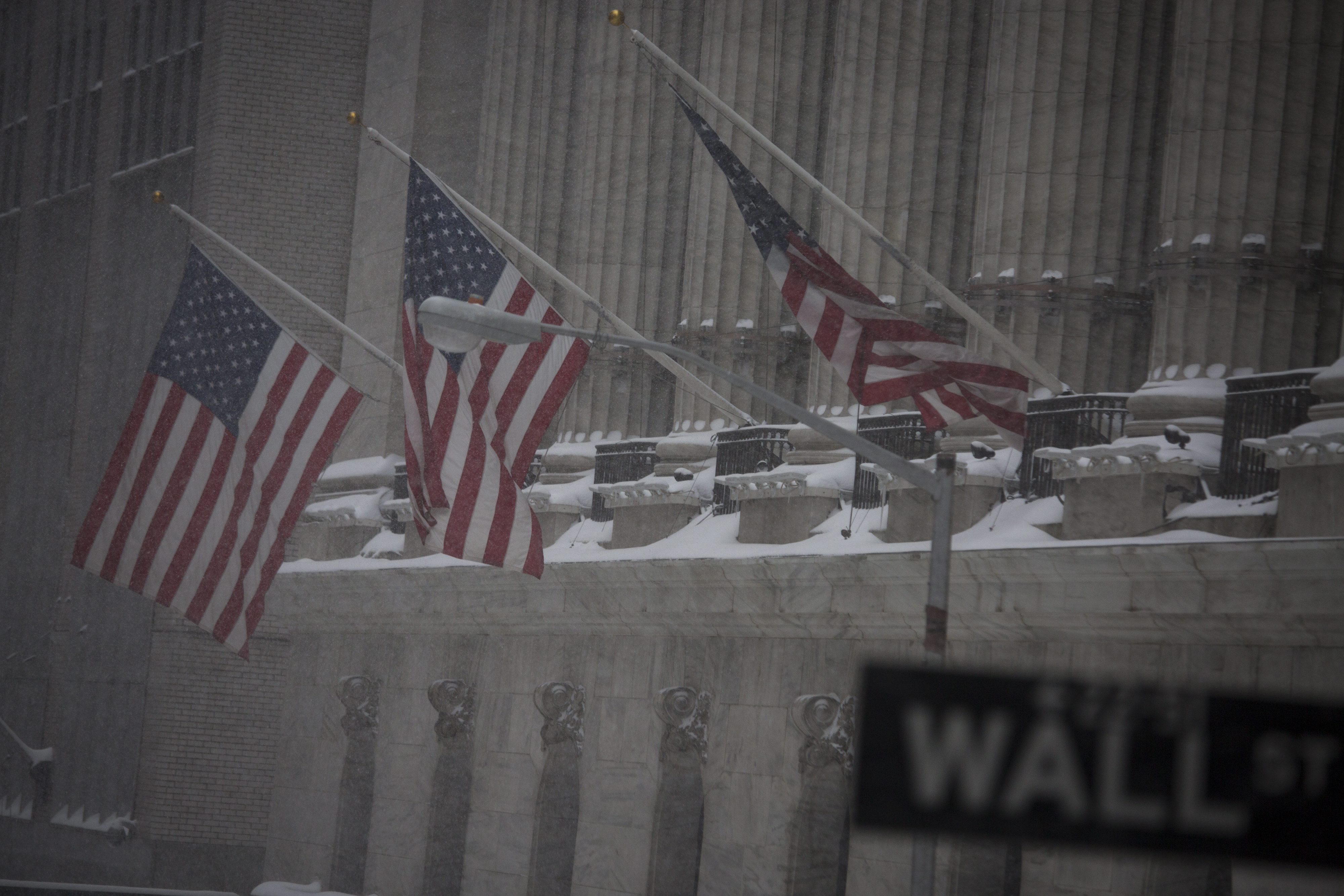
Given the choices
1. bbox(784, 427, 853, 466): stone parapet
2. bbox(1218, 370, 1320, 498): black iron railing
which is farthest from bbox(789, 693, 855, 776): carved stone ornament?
bbox(1218, 370, 1320, 498): black iron railing

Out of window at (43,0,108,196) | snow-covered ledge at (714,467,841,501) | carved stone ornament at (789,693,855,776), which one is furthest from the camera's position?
window at (43,0,108,196)

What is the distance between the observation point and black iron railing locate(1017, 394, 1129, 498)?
1816cm

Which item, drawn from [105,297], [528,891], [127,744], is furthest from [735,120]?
[105,297]

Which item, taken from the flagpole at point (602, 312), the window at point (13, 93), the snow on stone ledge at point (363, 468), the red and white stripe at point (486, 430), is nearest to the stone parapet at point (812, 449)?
the flagpole at point (602, 312)

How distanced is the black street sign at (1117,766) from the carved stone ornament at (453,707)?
2188 centimetres

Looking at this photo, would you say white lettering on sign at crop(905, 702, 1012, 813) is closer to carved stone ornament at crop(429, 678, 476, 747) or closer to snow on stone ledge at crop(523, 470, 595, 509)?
snow on stone ledge at crop(523, 470, 595, 509)

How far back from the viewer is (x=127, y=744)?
36688 millimetres

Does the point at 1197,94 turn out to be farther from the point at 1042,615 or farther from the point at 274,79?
the point at 274,79

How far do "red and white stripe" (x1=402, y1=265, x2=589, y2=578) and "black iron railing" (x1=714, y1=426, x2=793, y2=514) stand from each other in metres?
3.09

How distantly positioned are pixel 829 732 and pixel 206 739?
1717cm

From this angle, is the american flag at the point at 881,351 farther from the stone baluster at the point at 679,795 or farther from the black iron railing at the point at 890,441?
the stone baluster at the point at 679,795

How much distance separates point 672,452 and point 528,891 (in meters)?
5.48

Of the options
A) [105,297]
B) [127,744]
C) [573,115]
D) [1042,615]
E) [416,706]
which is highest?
[573,115]

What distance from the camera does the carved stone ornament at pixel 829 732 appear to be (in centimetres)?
2006
